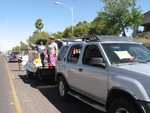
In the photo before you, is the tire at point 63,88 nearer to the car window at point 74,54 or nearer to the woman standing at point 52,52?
the car window at point 74,54

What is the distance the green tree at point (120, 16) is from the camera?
5916 centimetres

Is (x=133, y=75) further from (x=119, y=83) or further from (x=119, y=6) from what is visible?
(x=119, y=6)

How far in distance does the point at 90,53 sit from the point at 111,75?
1.79 meters

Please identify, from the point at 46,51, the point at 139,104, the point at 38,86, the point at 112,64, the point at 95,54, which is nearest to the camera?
the point at 139,104

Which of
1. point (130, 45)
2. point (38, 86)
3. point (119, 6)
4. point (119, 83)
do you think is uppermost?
point (119, 6)

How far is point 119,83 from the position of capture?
24.4ft

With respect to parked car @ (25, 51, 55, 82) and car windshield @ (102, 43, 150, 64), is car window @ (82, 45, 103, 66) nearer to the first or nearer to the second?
car windshield @ (102, 43, 150, 64)

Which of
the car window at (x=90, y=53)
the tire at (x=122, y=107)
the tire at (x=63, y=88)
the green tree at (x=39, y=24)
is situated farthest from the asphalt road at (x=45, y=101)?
the green tree at (x=39, y=24)

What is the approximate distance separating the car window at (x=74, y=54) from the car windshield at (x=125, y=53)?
183cm

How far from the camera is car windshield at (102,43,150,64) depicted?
8.27 meters

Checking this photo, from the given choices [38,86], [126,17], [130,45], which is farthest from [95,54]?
[126,17]

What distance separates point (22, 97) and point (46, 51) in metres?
5.37

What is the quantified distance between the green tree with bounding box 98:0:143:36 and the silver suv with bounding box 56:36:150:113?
4885 centimetres

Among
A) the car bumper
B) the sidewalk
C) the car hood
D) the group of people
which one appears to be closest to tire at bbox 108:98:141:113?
the car bumper
